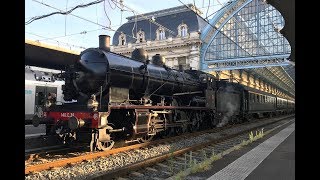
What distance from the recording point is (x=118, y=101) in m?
10.6

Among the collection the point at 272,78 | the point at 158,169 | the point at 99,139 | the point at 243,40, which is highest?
the point at 243,40

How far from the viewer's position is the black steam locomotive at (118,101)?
9.43m

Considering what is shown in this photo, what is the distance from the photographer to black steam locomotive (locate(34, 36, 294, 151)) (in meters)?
9.43

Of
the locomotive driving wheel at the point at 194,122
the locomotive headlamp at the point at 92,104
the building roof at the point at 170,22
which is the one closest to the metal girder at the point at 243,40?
the building roof at the point at 170,22

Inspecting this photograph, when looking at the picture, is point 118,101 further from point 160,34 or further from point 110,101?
point 160,34

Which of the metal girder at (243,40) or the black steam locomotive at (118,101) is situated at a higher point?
the metal girder at (243,40)

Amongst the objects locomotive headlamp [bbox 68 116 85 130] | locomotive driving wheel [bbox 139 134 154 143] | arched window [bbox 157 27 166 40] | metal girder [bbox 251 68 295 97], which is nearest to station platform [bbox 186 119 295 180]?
locomotive driving wheel [bbox 139 134 154 143]

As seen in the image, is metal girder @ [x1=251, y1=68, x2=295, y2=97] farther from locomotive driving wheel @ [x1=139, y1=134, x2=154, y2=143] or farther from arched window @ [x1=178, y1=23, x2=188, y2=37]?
locomotive driving wheel @ [x1=139, y1=134, x2=154, y2=143]

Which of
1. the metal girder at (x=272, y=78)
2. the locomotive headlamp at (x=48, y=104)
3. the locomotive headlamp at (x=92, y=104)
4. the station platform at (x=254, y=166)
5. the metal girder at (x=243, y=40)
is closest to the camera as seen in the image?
the station platform at (x=254, y=166)

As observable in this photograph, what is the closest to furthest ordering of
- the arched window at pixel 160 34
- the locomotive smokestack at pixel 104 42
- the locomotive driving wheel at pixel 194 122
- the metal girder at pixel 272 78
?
the locomotive smokestack at pixel 104 42
the locomotive driving wheel at pixel 194 122
the arched window at pixel 160 34
the metal girder at pixel 272 78

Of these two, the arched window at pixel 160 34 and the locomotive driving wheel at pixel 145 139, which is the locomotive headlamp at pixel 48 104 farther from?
the arched window at pixel 160 34

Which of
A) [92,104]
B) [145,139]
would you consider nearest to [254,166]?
[92,104]
